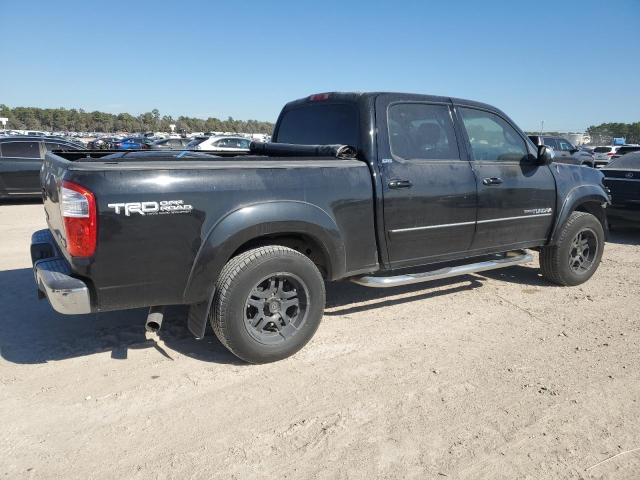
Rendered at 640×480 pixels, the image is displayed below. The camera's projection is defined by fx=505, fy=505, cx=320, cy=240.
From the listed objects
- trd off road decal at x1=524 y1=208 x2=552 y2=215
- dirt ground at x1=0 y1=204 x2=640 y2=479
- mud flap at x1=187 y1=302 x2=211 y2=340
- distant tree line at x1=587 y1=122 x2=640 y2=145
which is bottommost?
dirt ground at x1=0 y1=204 x2=640 y2=479

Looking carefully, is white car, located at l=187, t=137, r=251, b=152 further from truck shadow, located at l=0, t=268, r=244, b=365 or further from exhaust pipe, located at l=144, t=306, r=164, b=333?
exhaust pipe, located at l=144, t=306, r=164, b=333

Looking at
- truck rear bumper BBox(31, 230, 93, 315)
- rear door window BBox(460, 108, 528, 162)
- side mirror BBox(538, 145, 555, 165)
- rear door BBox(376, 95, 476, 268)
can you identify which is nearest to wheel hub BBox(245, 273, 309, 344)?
rear door BBox(376, 95, 476, 268)

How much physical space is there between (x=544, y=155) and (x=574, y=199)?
2.38ft

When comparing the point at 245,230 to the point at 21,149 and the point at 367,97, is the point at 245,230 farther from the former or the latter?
the point at 21,149

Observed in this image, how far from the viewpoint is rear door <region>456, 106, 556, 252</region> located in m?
4.60

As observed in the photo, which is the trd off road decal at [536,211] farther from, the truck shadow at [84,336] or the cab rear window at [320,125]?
the truck shadow at [84,336]

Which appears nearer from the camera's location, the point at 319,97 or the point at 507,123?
the point at 319,97

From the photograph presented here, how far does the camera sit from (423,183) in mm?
4121

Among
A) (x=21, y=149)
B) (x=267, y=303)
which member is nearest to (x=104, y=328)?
(x=267, y=303)

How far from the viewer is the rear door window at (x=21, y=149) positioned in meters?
11.1

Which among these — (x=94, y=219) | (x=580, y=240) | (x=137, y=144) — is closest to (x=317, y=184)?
(x=94, y=219)

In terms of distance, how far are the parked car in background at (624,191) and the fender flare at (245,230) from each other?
6.52m

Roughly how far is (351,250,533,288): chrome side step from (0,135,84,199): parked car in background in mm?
9256

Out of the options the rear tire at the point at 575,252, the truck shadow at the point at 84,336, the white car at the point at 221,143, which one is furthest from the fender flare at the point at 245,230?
the white car at the point at 221,143
